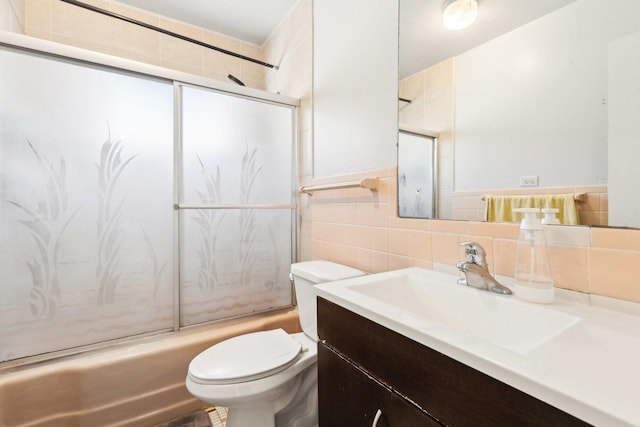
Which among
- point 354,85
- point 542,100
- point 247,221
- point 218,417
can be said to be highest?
point 354,85

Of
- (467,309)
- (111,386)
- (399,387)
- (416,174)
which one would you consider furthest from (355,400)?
(111,386)

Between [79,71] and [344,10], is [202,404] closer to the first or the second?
[79,71]

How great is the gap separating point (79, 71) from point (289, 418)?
1.85 metres

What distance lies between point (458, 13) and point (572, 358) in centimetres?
113

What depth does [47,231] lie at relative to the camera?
127 centimetres

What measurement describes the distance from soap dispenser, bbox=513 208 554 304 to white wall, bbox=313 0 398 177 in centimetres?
61

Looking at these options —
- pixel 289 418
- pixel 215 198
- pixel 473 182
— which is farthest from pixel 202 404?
pixel 473 182

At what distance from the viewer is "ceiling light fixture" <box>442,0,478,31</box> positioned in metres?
1.01

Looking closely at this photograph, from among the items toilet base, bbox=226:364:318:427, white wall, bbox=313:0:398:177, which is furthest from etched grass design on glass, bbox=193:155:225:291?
toilet base, bbox=226:364:318:427

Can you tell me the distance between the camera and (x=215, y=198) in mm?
1677

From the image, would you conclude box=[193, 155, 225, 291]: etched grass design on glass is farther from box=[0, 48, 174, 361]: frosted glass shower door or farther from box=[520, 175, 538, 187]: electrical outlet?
box=[520, 175, 538, 187]: electrical outlet

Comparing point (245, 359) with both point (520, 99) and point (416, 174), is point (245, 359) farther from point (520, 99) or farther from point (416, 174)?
point (520, 99)

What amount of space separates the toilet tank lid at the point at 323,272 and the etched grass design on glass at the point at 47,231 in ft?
3.55

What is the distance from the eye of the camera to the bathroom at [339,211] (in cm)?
73
